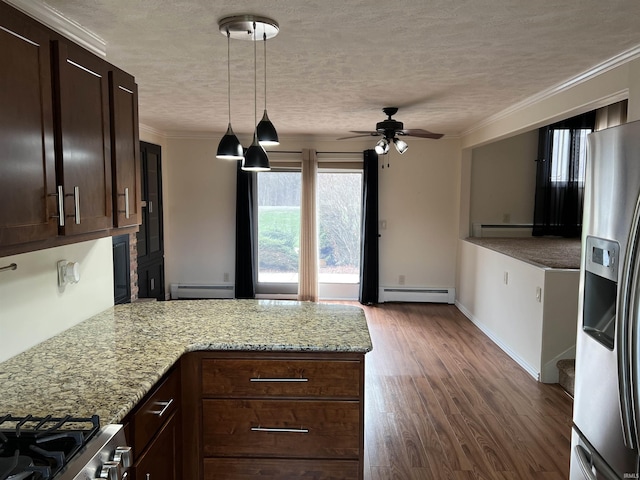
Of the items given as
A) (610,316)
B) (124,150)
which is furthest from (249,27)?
(610,316)

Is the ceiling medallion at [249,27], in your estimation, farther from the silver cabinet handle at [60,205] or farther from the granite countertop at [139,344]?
the granite countertop at [139,344]

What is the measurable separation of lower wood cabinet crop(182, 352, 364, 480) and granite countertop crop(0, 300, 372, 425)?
8 cm

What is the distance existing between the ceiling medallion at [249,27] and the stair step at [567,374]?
123 inches

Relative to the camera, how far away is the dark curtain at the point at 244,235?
6.04 metres

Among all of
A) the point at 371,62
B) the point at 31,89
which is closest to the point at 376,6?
the point at 371,62

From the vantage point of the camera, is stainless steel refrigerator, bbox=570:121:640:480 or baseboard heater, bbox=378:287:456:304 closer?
stainless steel refrigerator, bbox=570:121:640:480

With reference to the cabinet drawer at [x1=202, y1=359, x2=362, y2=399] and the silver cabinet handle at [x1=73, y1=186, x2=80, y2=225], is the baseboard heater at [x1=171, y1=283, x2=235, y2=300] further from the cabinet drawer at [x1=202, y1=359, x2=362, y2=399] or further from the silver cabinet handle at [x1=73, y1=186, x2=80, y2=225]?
the silver cabinet handle at [x1=73, y1=186, x2=80, y2=225]

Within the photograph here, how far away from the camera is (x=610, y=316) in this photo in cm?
161

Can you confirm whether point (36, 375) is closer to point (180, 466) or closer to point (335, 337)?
point (180, 466)

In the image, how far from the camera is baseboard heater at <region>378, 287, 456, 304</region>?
6.23 meters

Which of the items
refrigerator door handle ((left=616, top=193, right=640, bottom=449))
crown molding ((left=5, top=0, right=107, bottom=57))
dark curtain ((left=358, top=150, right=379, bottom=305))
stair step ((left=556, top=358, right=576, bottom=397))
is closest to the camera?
refrigerator door handle ((left=616, top=193, right=640, bottom=449))

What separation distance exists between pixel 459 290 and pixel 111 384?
17.1 feet

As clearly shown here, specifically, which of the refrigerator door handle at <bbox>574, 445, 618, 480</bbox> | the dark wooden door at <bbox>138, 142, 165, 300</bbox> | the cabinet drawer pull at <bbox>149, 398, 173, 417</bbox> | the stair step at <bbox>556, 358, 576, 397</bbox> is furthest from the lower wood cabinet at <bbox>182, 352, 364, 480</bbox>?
the dark wooden door at <bbox>138, 142, 165, 300</bbox>

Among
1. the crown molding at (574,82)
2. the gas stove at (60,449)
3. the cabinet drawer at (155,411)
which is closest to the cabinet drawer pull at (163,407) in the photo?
the cabinet drawer at (155,411)
